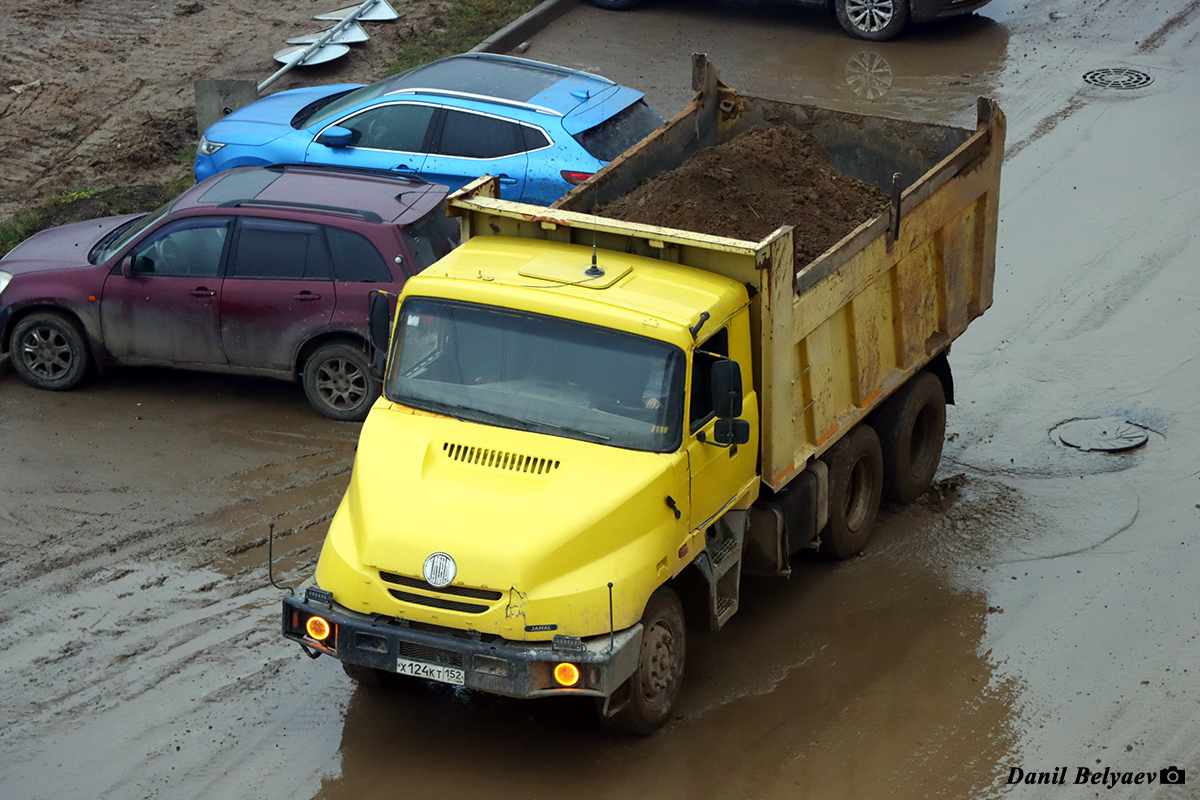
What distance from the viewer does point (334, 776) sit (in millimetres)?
6844

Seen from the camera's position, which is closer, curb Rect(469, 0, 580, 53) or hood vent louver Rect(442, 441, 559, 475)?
hood vent louver Rect(442, 441, 559, 475)

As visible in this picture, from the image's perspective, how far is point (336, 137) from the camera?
12.6 m

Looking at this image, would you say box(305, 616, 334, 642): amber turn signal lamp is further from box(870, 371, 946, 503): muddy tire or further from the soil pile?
box(870, 371, 946, 503): muddy tire

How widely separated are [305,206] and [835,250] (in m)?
4.43

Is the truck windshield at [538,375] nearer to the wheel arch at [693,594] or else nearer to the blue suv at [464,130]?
the wheel arch at [693,594]

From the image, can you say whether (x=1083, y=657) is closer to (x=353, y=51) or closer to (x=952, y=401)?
(x=952, y=401)

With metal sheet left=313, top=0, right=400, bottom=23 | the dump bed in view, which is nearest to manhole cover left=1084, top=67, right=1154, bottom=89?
the dump bed

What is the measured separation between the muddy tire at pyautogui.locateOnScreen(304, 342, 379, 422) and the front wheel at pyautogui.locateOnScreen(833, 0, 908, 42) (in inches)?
384

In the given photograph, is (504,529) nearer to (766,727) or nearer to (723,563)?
(723,563)

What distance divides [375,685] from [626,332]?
232 centimetres

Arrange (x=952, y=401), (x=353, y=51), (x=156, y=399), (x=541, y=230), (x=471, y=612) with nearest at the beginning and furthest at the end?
(x=471, y=612) < (x=541, y=230) < (x=952, y=401) < (x=156, y=399) < (x=353, y=51)

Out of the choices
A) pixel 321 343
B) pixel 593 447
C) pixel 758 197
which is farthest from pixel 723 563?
pixel 321 343

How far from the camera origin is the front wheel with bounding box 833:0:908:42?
17.3 metres

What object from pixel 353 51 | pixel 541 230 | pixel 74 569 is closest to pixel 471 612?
pixel 541 230
